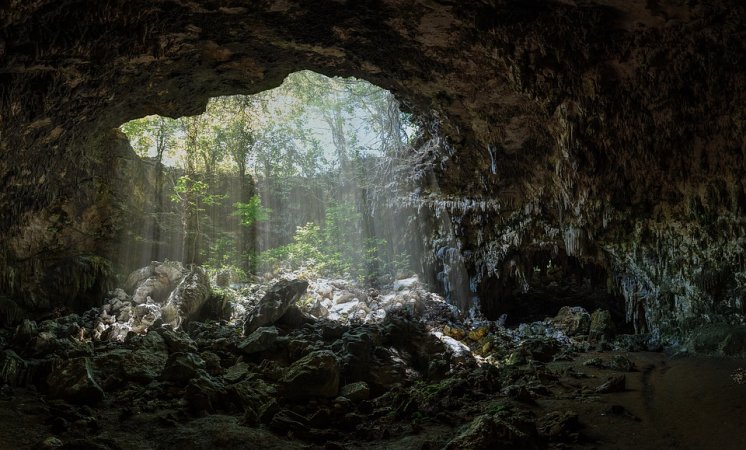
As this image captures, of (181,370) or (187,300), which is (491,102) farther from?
(187,300)

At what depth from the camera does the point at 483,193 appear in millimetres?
11117

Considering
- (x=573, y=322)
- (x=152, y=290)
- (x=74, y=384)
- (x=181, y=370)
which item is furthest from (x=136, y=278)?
(x=573, y=322)

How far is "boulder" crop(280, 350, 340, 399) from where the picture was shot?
17.7 feet

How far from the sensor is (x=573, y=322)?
1141cm

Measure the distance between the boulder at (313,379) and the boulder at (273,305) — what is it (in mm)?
3123

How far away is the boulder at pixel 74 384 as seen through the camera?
14.7 feet

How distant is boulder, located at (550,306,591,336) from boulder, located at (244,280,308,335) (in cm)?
685

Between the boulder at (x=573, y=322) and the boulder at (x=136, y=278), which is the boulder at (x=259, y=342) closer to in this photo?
the boulder at (x=136, y=278)

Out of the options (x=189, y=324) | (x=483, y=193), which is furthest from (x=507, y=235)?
(x=189, y=324)

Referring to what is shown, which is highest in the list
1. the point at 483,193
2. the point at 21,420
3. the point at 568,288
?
the point at 483,193

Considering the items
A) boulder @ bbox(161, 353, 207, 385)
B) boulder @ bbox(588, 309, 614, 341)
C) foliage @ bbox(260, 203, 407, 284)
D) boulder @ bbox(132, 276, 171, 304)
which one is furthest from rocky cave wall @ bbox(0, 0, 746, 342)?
foliage @ bbox(260, 203, 407, 284)

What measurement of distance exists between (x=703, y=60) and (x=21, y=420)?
8610 millimetres

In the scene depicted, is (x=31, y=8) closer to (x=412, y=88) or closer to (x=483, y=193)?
(x=412, y=88)

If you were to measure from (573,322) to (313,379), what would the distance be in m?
8.49
